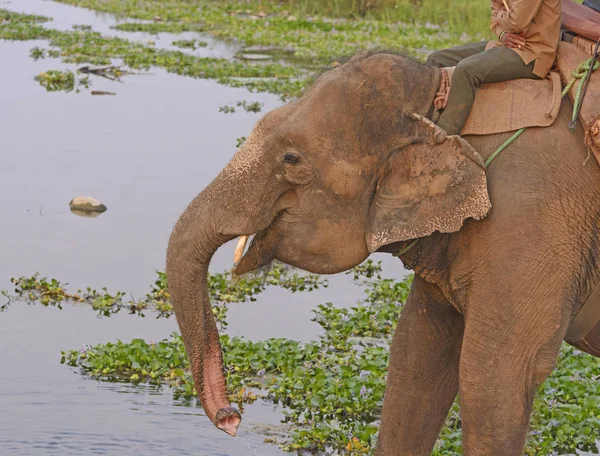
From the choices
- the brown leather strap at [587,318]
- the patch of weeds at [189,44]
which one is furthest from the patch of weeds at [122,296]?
the patch of weeds at [189,44]

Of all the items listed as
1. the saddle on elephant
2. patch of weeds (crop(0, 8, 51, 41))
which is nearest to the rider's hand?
the saddle on elephant

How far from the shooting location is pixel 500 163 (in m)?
4.58

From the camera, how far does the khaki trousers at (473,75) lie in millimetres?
4625

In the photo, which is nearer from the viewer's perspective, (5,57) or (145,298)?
(145,298)

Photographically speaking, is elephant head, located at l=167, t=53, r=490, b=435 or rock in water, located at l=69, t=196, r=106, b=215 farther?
rock in water, located at l=69, t=196, r=106, b=215

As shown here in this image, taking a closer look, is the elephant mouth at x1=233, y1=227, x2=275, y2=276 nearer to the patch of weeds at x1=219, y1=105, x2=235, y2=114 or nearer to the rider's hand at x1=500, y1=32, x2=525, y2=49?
the rider's hand at x1=500, y1=32, x2=525, y2=49

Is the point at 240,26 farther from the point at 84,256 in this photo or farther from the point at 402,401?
the point at 402,401

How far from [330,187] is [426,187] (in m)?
0.33

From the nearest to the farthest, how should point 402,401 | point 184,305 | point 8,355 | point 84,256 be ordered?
point 184,305 < point 402,401 < point 8,355 < point 84,256

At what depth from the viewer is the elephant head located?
14.9ft

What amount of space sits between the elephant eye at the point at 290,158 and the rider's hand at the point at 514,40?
906mm

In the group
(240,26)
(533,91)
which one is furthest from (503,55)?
(240,26)

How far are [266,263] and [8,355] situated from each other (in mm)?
3454

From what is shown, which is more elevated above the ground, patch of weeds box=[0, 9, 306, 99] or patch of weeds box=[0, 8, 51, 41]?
patch of weeds box=[0, 9, 306, 99]
